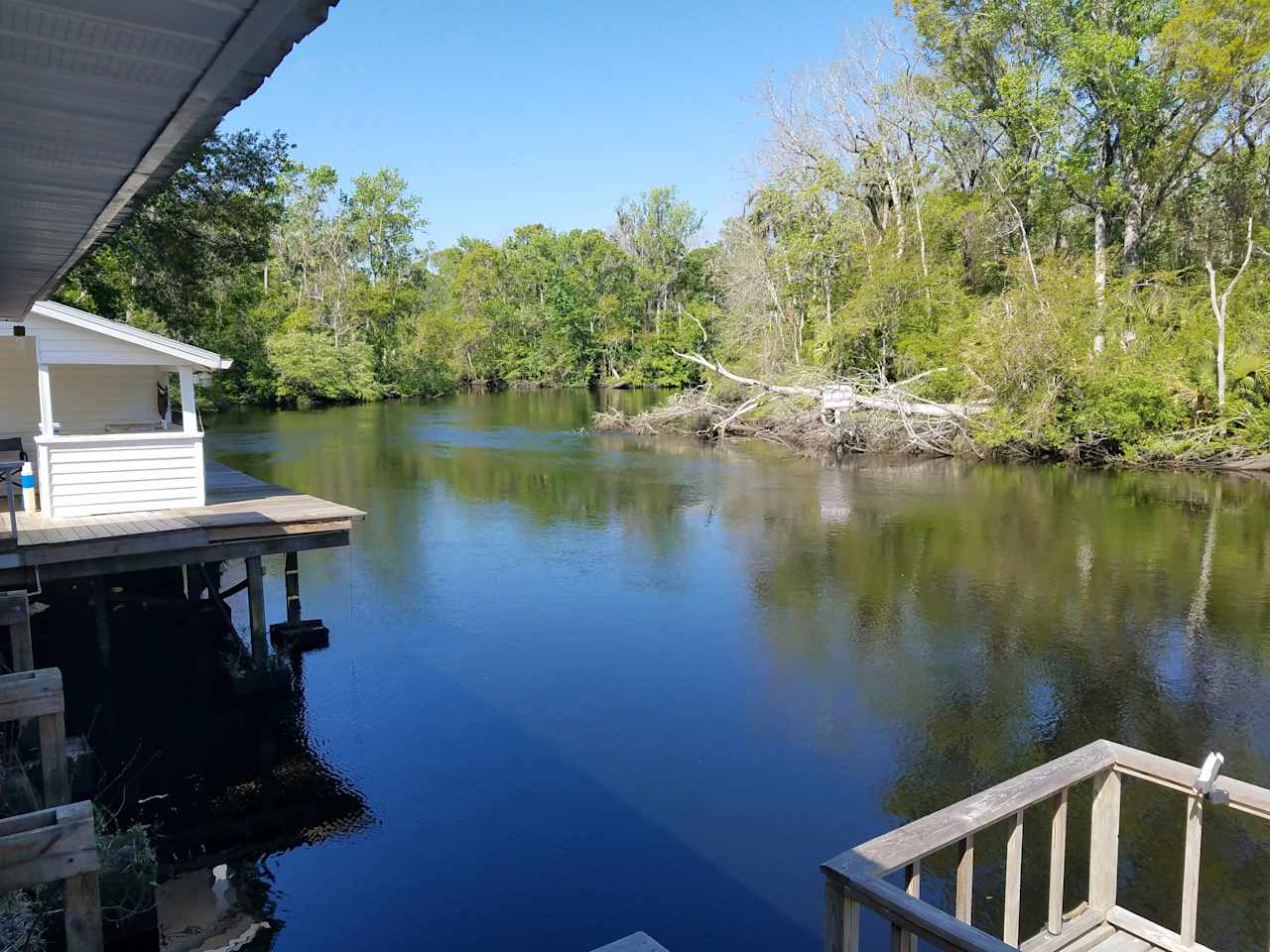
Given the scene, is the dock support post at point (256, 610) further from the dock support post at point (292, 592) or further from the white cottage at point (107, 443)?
the dock support post at point (292, 592)

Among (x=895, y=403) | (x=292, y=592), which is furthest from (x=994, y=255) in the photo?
(x=292, y=592)

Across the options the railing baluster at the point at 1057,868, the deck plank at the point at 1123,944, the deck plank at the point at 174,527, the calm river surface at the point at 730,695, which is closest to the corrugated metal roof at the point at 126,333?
the deck plank at the point at 174,527

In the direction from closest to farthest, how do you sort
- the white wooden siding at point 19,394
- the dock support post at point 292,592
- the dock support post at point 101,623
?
the dock support post at point 101,623 < the dock support post at point 292,592 < the white wooden siding at point 19,394

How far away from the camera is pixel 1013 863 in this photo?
402 cm

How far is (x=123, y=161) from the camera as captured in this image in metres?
2.66

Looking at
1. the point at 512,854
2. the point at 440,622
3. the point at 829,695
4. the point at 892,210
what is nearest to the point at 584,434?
the point at 892,210

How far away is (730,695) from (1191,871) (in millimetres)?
5293

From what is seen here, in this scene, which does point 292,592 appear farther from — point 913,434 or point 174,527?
point 913,434

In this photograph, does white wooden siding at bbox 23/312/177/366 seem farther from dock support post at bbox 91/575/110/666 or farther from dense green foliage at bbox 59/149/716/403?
dense green foliage at bbox 59/149/716/403

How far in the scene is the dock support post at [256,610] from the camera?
8992 mm

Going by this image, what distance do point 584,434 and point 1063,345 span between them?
15857 millimetres

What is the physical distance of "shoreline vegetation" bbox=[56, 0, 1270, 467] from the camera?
855 inches

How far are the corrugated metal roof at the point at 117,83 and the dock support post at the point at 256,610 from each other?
247 inches

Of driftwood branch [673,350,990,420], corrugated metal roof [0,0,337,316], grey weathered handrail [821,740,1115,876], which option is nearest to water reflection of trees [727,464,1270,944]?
grey weathered handrail [821,740,1115,876]
